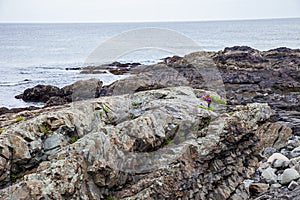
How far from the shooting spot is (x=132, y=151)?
8078 mm

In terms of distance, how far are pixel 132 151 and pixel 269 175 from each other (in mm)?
6246

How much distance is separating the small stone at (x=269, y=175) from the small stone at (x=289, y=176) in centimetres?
40

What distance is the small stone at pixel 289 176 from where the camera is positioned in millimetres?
10727

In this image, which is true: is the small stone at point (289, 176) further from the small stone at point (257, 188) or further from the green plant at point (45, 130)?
the green plant at point (45, 130)

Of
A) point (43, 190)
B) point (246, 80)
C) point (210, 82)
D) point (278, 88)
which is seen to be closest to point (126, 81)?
point (210, 82)

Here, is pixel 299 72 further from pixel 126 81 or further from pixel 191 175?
pixel 191 175

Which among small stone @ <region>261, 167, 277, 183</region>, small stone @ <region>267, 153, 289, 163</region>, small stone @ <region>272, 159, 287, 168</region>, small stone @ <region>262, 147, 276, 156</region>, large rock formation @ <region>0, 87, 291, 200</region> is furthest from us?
small stone @ <region>262, 147, 276, 156</region>

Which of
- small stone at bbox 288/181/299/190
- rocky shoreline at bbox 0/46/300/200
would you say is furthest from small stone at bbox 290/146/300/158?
small stone at bbox 288/181/299/190

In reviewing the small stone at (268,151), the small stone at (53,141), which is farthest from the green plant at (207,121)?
the small stone at (268,151)

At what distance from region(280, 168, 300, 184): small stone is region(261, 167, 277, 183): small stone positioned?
1.30ft

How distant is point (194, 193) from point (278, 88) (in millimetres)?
19783

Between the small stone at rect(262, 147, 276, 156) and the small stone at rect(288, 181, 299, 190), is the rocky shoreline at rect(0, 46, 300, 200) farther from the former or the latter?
the small stone at rect(262, 147, 276, 156)

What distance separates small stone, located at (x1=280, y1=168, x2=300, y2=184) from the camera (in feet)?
35.2

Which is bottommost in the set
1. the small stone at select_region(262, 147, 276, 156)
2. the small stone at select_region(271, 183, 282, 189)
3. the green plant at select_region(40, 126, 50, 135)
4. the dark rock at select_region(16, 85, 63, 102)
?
the dark rock at select_region(16, 85, 63, 102)
